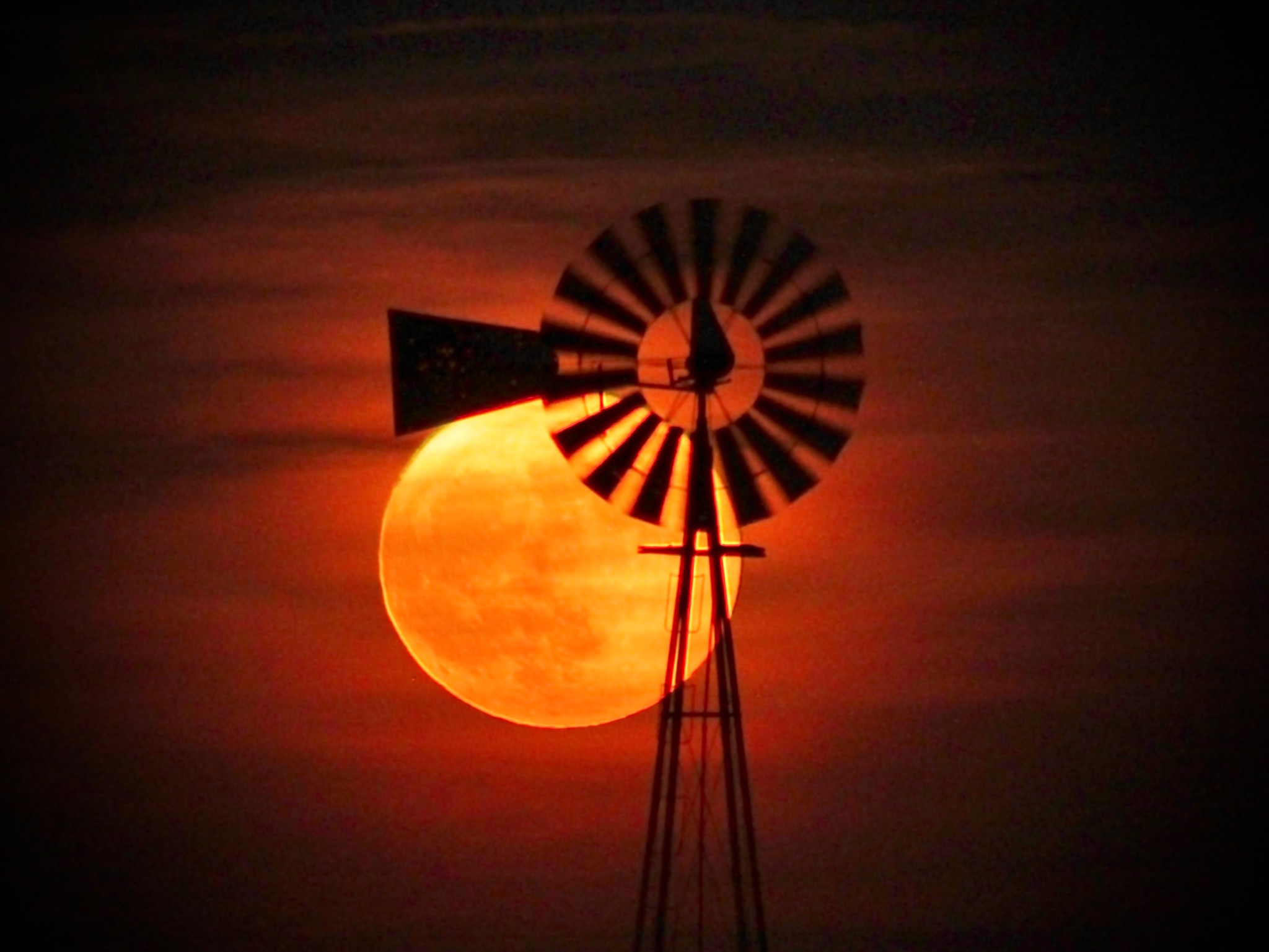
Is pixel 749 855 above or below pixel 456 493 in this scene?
below

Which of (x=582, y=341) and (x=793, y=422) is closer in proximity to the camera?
(x=582, y=341)

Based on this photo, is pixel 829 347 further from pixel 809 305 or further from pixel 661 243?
pixel 661 243

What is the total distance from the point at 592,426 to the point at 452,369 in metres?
1.13

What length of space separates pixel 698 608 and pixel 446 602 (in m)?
3.40

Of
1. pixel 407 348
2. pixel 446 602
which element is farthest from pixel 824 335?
pixel 446 602

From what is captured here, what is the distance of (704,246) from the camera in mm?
25047

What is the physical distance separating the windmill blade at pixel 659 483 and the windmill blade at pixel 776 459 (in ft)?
1.58

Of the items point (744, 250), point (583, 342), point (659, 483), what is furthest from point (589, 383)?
point (744, 250)

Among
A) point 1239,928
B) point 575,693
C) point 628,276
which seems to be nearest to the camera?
point 628,276

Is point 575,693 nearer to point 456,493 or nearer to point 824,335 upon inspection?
point 456,493

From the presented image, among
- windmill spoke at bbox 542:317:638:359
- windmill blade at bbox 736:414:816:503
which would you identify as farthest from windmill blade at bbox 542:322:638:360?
windmill blade at bbox 736:414:816:503

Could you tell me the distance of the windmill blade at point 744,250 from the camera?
986 inches

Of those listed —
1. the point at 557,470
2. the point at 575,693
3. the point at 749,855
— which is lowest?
the point at 749,855

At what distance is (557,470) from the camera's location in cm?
2877
